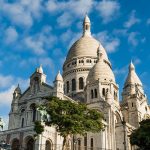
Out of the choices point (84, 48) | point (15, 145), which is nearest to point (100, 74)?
point (84, 48)

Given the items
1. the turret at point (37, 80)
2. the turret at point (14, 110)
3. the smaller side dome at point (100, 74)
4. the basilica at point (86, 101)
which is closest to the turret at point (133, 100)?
the basilica at point (86, 101)

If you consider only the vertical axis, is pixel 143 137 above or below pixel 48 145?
above

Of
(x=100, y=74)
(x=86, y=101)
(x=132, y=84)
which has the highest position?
(x=132, y=84)

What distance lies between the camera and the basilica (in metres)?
55.4

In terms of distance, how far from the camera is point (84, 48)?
3164 inches

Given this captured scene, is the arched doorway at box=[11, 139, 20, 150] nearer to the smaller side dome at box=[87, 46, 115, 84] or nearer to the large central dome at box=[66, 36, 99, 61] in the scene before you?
the smaller side dome at box=[87, 46, 115, 84]

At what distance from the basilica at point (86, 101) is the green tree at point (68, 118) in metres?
6.96

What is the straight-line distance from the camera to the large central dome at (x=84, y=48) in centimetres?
7956

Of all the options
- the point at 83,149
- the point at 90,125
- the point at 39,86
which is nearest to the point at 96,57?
the point at 39,86

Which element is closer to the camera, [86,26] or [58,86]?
[58,86]

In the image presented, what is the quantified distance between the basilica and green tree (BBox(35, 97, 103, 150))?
6.96 meters

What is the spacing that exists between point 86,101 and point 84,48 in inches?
692

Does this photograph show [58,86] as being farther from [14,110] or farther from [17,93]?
[14,110]

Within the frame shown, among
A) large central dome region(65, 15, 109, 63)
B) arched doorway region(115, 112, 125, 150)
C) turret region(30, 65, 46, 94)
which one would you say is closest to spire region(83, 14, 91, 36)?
large central dome region(65, 15, 109, 63)
